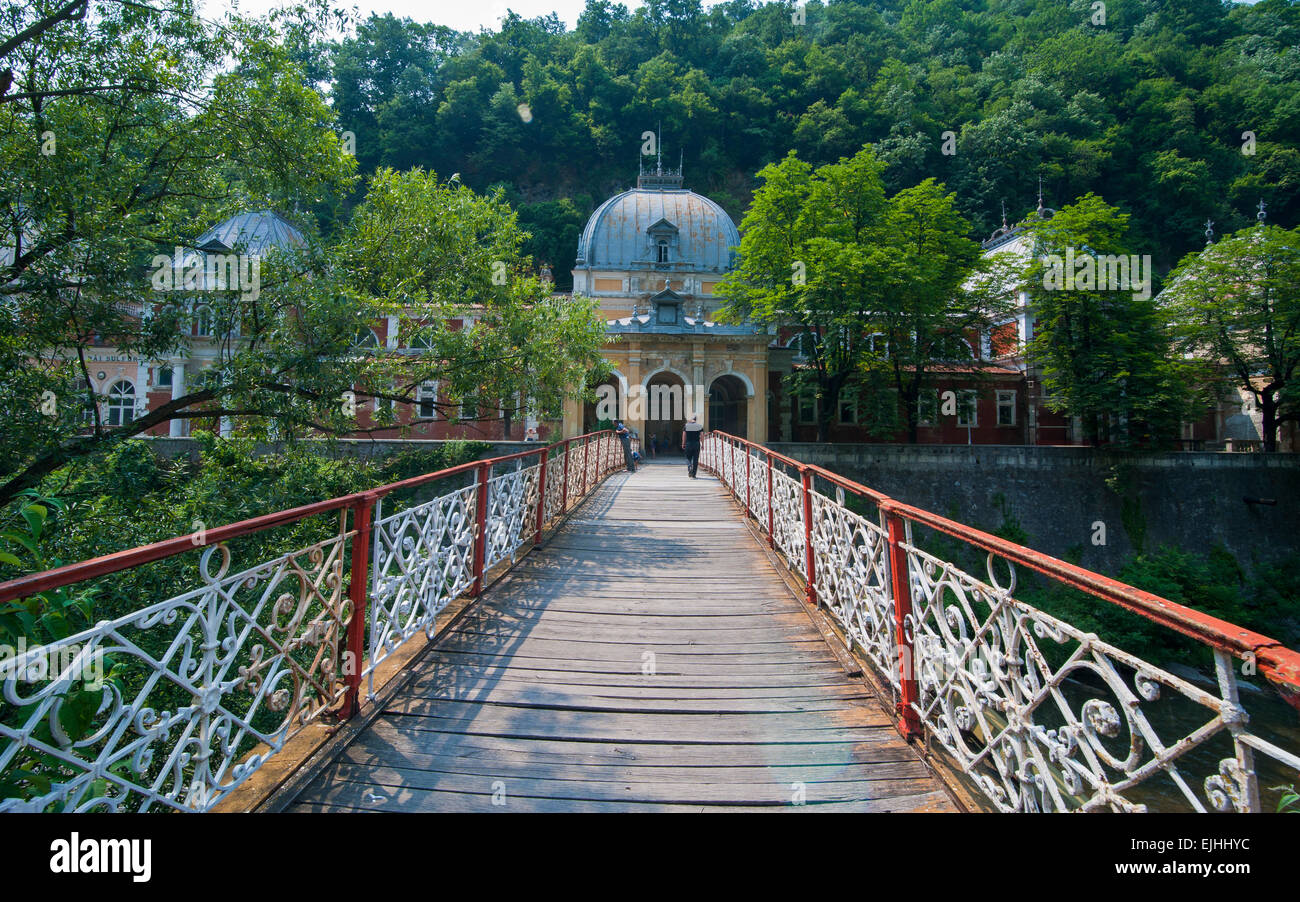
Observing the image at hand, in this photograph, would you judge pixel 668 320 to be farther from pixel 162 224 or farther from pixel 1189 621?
pixel 1189 621

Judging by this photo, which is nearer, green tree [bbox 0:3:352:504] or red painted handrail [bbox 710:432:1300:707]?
red painted handrail [bbox 710:432:1300:707]

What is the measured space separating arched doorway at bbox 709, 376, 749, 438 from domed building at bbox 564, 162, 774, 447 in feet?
0.16

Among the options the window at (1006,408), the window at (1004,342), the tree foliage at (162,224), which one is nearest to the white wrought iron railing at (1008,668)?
the tree foliage at (162,224)

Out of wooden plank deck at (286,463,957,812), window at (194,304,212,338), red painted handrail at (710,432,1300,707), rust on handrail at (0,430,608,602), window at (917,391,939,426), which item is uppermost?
window at (194,304,212,338)

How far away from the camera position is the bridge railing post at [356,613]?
10.2 feet

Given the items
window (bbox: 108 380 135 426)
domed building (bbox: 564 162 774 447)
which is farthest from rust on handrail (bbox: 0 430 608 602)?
window (bbox: 108 380 135 426)

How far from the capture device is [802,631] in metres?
4.59

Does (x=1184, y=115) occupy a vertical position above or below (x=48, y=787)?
above

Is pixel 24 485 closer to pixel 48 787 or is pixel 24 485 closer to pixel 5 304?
pixel 5 304

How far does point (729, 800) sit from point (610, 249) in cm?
2991

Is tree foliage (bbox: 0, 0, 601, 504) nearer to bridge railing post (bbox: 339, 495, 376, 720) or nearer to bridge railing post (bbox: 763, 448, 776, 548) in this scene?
bridge railing post (bbox: 339, 495, 376, 720)

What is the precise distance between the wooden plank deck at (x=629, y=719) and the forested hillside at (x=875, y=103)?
135ft

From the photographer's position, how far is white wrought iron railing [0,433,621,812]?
1.73 metres
